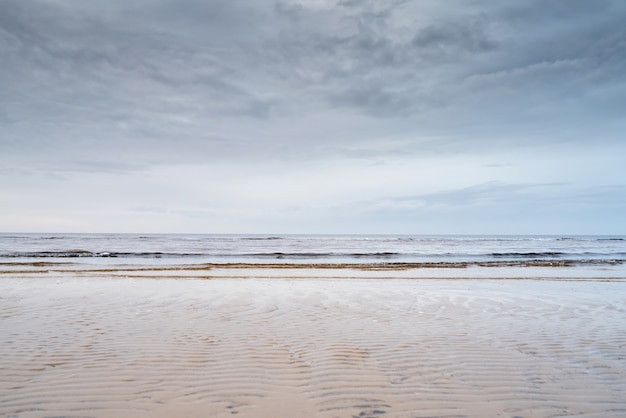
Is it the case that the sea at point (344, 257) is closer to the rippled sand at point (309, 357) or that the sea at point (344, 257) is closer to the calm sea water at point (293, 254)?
the calm sea water at point (293, 254)

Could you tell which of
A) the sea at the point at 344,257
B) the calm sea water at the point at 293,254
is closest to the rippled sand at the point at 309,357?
the sea at the point at 344,257

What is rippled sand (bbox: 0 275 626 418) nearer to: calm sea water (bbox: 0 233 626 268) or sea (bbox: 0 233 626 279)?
sea (bbox: 0 233 626 279)

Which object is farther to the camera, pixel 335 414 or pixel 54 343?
pixel 54 343

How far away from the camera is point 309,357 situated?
5.91 m

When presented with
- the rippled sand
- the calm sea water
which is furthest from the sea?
the rippled sand

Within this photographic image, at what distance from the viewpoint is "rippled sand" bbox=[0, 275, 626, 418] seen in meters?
4.32

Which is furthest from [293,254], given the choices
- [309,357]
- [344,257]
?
[309,357]

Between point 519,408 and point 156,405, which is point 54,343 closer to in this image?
point 156,405

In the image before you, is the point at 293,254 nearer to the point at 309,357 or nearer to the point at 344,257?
the point at 344,257

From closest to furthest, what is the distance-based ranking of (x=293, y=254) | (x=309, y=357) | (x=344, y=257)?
1. (x=309, y=357)
2. (x=344, y=257)
3. (x=293, y=254)

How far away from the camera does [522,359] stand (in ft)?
19.2

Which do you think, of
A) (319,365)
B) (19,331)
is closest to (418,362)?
(319,365)

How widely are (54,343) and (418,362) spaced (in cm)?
584

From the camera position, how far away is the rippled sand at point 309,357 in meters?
4.32
